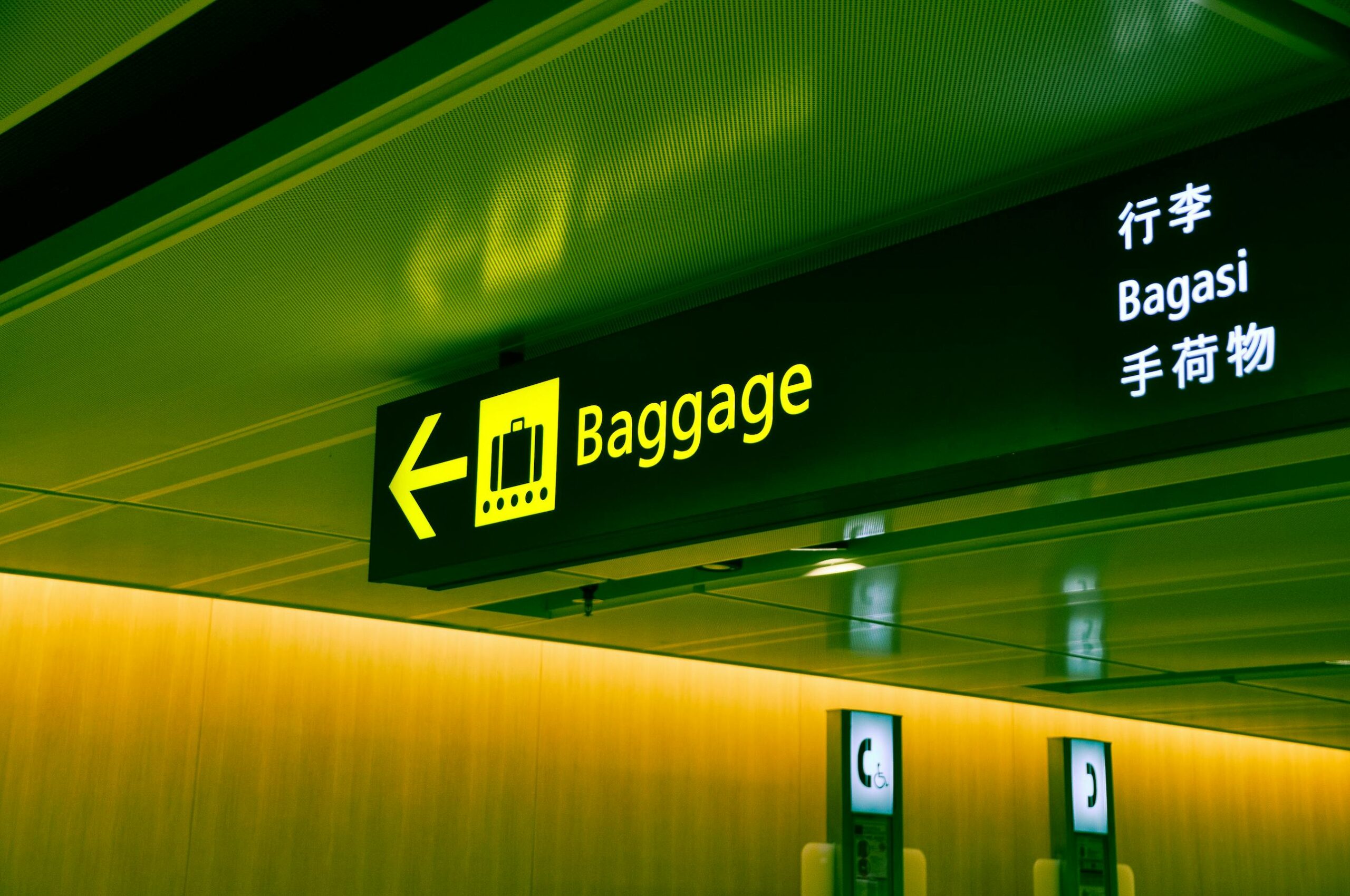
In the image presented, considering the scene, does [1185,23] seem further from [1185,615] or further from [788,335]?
[1185,615]

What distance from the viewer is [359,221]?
10.6ft

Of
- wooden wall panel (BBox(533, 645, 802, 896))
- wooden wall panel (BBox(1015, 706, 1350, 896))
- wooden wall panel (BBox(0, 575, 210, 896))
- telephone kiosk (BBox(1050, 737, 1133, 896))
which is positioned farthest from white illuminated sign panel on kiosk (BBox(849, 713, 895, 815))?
wooden wall panel (BBox(0, 575, 210, 896))

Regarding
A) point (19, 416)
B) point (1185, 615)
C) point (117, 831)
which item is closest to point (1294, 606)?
point (1185, 615)

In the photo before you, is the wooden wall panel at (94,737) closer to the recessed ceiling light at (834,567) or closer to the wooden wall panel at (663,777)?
the wooden wall panel at (663,777)

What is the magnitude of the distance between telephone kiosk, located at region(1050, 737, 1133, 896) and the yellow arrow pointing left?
31.2 ft

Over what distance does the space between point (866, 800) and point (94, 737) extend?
17.4 ft

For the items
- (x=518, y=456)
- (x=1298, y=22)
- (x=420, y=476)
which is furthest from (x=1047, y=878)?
(x=1298, y=22)

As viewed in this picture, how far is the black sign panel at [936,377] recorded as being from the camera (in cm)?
222

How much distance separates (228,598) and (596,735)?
3.19 metres

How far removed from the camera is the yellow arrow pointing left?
370 centimetres

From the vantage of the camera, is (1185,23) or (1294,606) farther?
(1294,606)

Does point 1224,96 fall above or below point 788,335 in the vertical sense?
above

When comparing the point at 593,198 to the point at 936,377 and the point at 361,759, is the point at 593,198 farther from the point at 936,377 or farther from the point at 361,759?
the point at 361,759

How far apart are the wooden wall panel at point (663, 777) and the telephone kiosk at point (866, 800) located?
118cm
